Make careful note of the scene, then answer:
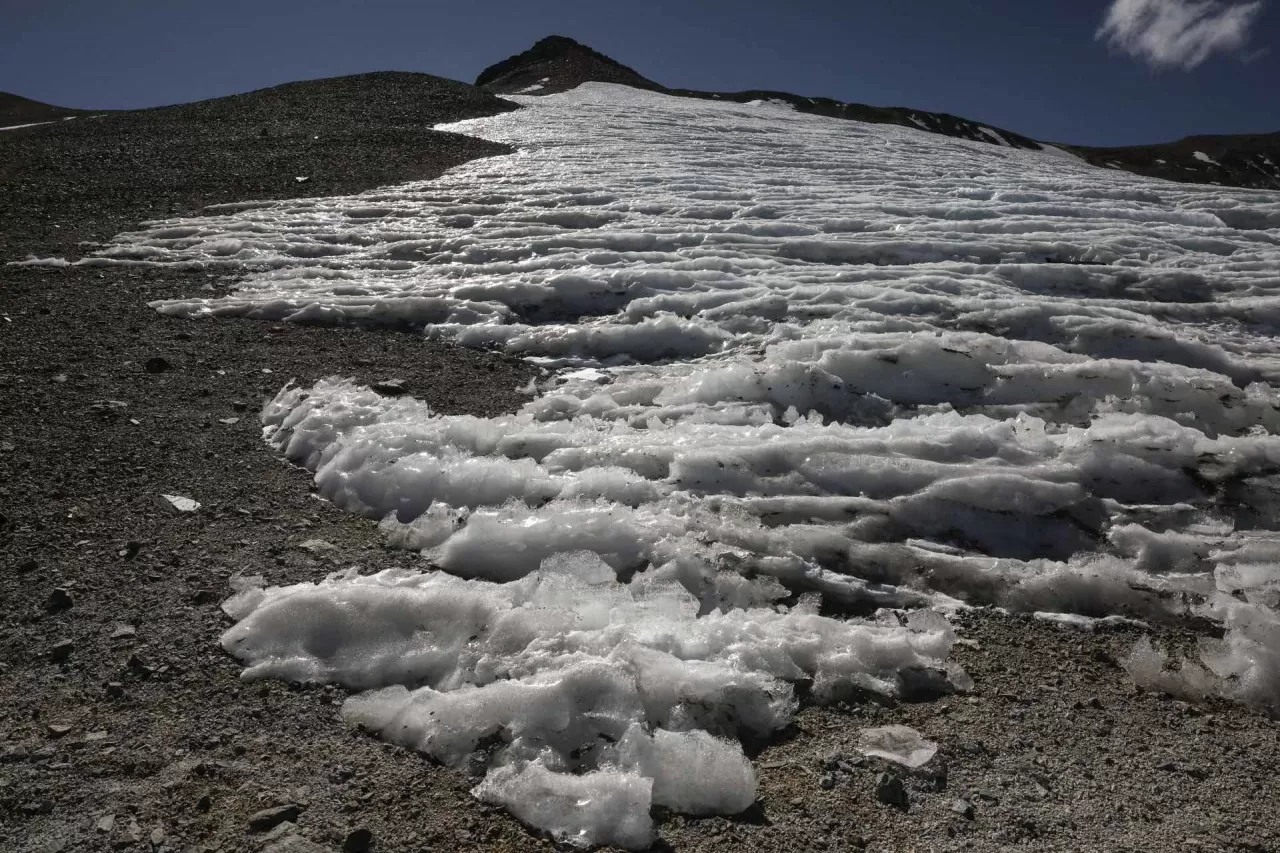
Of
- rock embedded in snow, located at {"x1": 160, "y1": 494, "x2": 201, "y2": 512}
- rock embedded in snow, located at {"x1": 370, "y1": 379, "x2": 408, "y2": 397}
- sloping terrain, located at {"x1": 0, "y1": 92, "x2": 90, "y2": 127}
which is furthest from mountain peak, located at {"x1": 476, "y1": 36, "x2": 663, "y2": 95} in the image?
rock embedded in snow, located at {"x1": 160, "y1": 494, "x2": 201, "y2": 512}

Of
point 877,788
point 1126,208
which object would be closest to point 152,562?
point 877,788

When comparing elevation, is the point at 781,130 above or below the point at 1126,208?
above

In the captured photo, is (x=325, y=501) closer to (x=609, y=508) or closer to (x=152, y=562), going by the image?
(x=152, y=562)

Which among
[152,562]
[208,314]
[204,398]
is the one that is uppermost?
[208,314]

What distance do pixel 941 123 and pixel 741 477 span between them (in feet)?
145

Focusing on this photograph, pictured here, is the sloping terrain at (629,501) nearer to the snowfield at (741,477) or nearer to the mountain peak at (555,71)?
the snowfield at (741,477)

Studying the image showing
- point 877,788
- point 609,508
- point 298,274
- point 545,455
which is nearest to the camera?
point 877,788

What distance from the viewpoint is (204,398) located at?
488cm

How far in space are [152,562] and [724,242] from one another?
692 centimetres

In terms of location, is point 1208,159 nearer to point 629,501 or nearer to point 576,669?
point 629,501

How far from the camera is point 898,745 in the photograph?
2.48 m

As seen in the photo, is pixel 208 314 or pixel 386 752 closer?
pixel 386 752

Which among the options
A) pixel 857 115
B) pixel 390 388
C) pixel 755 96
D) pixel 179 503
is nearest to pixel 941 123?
pixel 857 115

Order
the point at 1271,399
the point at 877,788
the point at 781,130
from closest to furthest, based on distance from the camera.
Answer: the point at 877,788 < the point at 1271,399 < the point at 781,130
